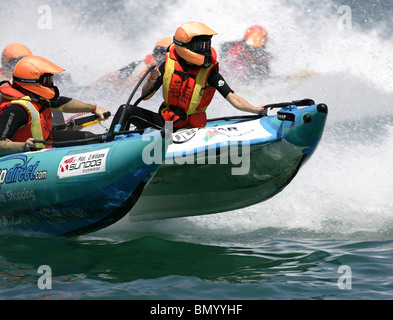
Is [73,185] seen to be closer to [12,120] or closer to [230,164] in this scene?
[12,120]

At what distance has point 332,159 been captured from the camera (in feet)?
26.1

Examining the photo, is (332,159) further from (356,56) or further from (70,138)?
(356,56)

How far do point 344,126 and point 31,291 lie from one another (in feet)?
21.3

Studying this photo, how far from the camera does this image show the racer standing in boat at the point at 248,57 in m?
11.7

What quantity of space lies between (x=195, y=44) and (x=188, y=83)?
15.3 inches

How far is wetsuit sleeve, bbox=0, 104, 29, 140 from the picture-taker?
5.79 meters

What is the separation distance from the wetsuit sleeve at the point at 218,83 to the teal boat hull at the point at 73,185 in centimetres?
106

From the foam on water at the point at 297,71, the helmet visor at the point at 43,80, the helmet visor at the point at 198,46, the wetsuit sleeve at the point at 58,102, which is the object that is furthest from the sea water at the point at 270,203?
the helmet visor at the point at 198,46

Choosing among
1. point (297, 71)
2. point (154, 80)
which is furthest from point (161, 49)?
point (154, 80)

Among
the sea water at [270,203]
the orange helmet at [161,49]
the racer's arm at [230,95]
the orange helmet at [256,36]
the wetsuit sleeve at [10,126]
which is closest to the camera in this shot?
the sea water at [270,203]

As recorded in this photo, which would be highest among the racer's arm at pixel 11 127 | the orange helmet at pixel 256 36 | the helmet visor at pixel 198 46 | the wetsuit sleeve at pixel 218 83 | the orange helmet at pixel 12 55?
the orange helmet at pixel 256 36

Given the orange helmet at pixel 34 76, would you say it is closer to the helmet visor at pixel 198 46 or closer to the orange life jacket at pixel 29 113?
the orange life jacket at pixel 29 113

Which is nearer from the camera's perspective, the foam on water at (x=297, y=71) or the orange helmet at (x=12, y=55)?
the foam on water at (x=297, y=71)
